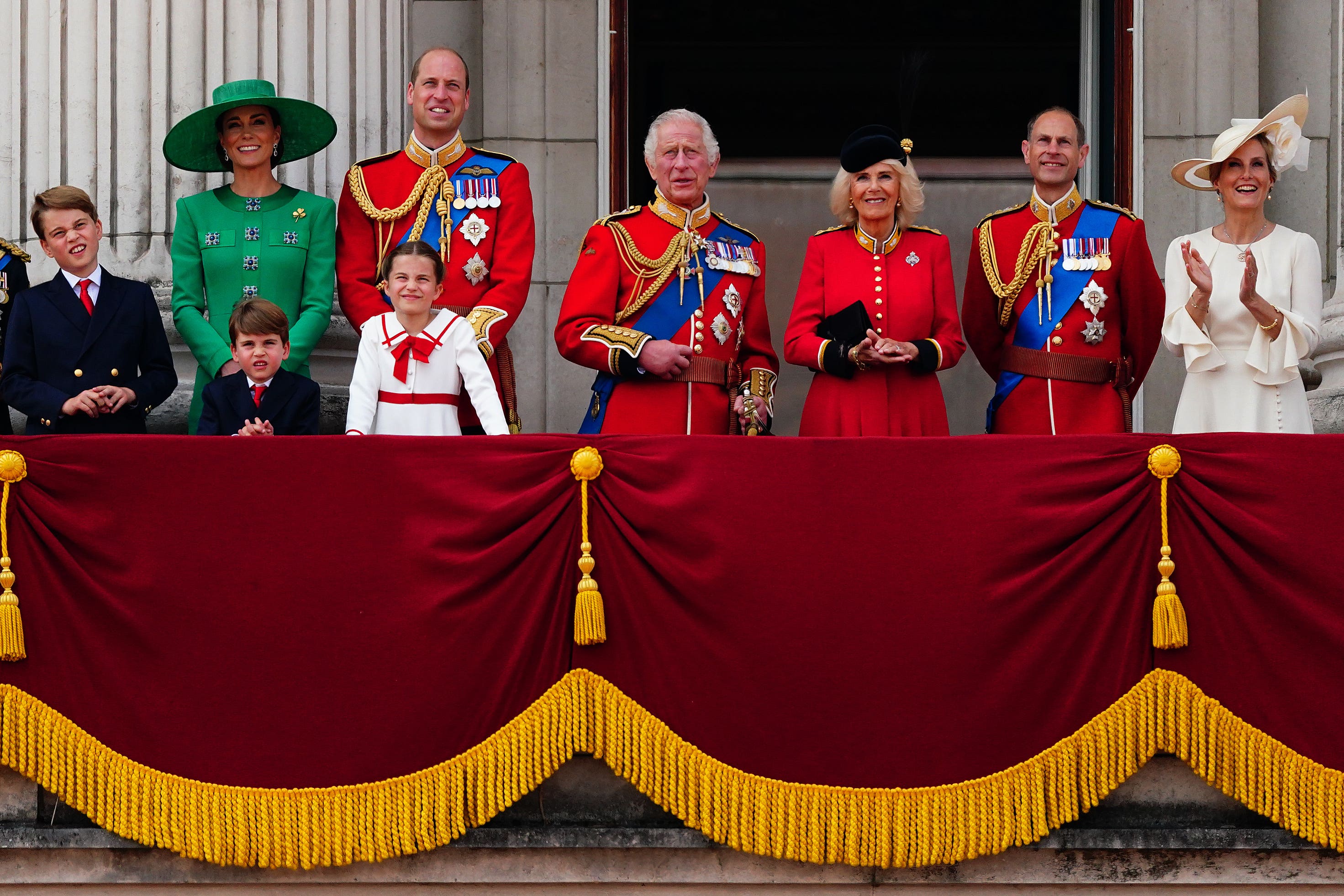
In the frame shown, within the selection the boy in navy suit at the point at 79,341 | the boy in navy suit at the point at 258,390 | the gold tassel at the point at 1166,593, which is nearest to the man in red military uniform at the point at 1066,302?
the gold tassel at the point at 1166,593

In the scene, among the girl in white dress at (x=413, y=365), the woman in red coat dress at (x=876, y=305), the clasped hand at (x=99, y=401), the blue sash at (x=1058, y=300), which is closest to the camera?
the girl in white dress at (x=413, y=365)

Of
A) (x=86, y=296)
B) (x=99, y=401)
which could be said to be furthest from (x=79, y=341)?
(x=99, y=401)

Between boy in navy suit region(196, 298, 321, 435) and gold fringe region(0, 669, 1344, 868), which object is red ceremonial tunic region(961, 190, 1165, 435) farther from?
boy in navy suit region(196, 298, 321, 435)

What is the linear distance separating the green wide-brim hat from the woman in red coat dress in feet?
5.84

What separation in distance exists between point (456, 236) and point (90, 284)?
1175 millimetres

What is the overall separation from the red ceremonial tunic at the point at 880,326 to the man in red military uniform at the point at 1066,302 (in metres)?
0.26

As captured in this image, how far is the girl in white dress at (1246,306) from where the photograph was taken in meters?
5.75

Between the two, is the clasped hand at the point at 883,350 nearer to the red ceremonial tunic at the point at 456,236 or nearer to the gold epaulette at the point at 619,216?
the gold epaulette at the point at 619,216

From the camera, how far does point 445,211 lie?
627cm

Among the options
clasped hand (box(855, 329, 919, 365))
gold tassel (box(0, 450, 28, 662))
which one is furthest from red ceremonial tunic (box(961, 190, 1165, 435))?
gold tassel (box(0, 450, 28, 662))

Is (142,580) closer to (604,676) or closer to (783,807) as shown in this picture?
(604,676)

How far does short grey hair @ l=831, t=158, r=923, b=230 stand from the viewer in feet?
20.0

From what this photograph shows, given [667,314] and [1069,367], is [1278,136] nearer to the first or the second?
[1069,367]

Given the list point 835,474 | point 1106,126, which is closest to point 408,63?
point 1106,126
